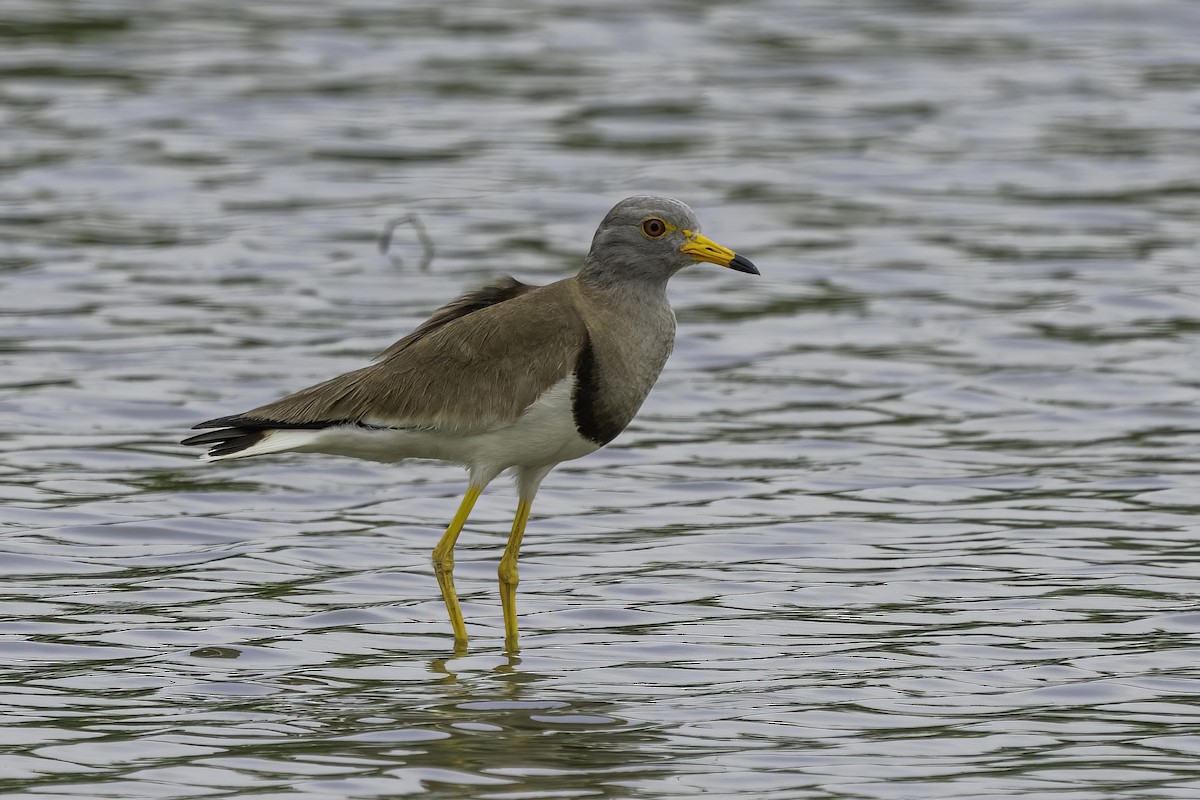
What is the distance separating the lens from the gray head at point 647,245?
10367 millimetres

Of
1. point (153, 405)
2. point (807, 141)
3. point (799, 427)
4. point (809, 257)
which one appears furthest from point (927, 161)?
point (153, 405)

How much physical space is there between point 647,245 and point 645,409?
4.44 metres

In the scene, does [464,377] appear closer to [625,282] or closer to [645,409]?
[625,282]

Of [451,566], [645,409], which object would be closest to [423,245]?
[645,409]

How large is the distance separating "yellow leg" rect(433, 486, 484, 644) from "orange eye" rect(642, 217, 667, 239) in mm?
1519

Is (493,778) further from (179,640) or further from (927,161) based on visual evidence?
(927,161)

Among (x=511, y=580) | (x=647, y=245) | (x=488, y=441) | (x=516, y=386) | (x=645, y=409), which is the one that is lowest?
(x=645, y=409)

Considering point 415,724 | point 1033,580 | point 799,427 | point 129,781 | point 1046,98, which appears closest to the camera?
point 129,781

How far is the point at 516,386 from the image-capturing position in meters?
10.0

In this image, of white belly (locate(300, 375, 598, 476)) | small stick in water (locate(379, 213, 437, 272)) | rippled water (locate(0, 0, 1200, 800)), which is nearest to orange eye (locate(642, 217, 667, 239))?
white belly (locate(300, 375, 598, 476))

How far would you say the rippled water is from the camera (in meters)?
8.69

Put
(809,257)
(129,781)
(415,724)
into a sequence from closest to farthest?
(129,781) < (415,724) < (809,257)

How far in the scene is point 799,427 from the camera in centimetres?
1415

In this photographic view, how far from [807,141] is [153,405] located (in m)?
9.71
